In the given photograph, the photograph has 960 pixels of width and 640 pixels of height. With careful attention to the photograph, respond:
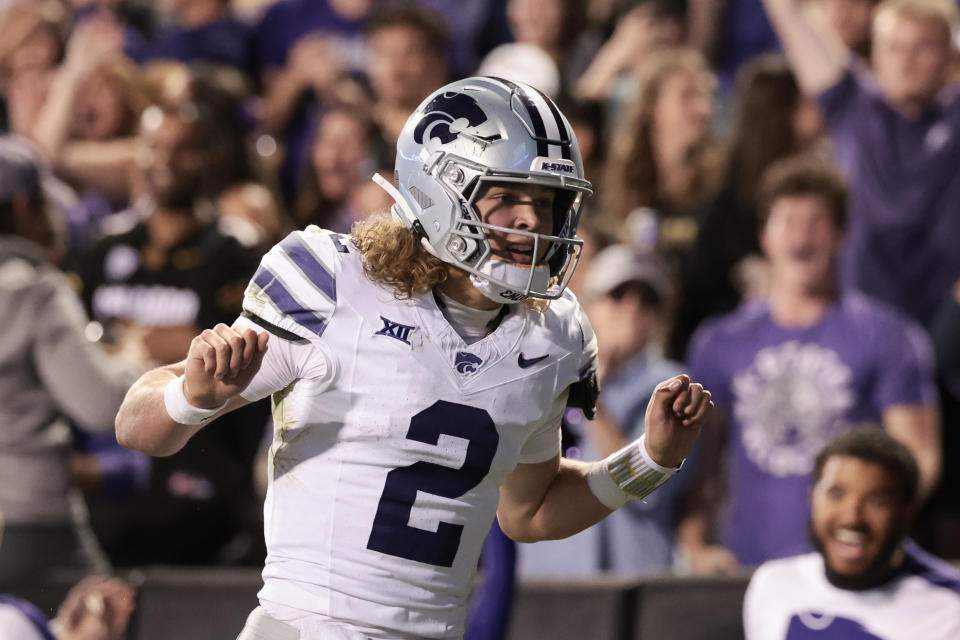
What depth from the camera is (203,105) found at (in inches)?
215

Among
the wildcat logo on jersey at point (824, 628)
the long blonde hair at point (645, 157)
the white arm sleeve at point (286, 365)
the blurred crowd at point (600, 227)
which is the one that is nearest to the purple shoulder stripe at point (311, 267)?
the white arm sleeve at point (286, 365)

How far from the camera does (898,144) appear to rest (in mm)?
5516

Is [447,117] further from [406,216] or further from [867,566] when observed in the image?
[867,566]

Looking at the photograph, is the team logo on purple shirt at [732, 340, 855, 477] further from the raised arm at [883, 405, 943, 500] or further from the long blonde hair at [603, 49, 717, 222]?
the long blonde hair at [603, 49, 717, 222]

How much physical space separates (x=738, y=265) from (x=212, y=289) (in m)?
2.01

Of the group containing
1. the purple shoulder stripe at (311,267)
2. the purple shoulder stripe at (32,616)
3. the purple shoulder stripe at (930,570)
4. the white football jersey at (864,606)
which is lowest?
the purple shoulder stripe at (32,616)

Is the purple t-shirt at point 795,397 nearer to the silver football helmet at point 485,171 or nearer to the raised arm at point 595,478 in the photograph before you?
the raised arm at point 595,478

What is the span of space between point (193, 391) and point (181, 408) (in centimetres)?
7

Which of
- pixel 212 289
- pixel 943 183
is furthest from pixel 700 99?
pixel 212 289

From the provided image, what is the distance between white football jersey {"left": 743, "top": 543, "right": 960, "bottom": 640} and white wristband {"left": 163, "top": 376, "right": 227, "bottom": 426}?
2045 millimetres

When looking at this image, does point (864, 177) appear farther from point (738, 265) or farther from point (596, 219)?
point (596, 219)

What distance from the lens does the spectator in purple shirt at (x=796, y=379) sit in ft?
16.2

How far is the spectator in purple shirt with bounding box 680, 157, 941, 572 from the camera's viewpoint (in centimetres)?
493

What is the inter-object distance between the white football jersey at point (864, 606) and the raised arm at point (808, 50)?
7.33 feet
